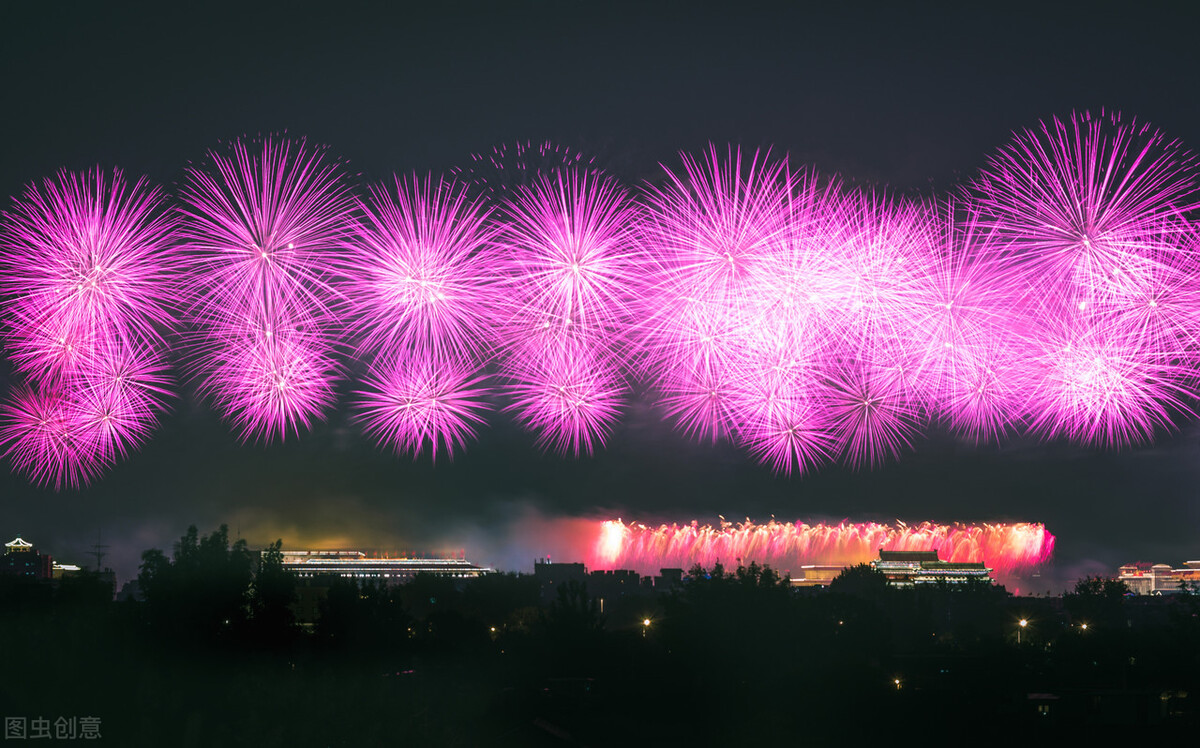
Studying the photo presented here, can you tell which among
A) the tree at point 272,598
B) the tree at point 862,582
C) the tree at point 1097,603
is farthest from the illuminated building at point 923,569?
the tree at point 272,598

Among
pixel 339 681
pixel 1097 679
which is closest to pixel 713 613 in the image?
pixel 1097 679

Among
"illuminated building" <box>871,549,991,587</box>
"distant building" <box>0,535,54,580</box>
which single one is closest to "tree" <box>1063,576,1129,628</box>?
"illuminated building" <box>871,549,991,587</box>

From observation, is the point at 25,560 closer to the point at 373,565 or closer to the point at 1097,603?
the point at 373,565

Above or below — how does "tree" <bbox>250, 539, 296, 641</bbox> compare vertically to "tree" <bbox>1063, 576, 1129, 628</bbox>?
above

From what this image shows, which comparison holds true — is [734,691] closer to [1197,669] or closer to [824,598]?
[1197,669]

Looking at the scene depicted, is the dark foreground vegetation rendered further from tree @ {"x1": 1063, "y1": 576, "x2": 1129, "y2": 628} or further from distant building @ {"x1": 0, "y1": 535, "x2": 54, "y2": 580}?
distant building @ {"x1": 0, "y1": 535, "x2": 54, "y2": 580}

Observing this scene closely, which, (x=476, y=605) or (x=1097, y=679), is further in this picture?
(x=476, y=605)
